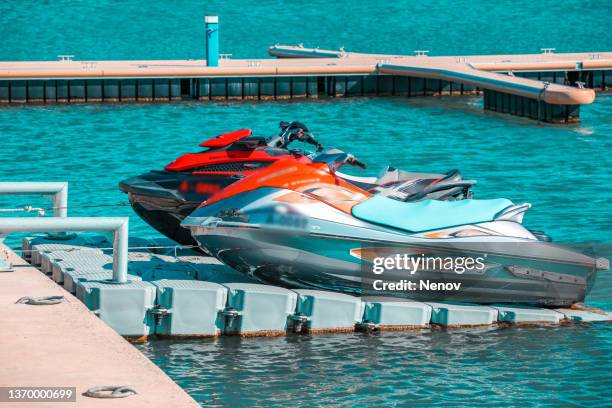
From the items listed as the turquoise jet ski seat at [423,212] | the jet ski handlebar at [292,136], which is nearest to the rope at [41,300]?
the turquoise jet ski seat at [423,212]

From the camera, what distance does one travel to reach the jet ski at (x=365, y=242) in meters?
14.3

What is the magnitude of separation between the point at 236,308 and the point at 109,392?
4.70 m

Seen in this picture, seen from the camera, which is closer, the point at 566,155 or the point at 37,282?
the point at 37,282

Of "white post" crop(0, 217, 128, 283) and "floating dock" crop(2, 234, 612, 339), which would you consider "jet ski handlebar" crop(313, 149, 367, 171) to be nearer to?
"floating dock" crop(2, 234, 612, 339)

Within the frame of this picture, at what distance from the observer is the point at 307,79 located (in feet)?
141

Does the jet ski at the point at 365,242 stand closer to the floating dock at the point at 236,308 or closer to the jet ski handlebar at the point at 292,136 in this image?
the floating dock at the point at 236,308

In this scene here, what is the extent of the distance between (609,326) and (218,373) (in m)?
4.64

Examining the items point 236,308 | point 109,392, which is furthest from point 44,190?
point 109,392

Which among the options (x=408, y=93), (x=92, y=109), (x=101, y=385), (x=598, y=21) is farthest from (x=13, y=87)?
(x=598, y=21)

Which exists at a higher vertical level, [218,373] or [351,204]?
[351,204]

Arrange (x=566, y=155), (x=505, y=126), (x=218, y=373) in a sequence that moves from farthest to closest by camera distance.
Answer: (x=505, y=126), (x=566, y=155), (x=218, y=373)

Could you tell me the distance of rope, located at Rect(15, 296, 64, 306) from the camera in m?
12.4

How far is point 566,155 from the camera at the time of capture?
106 ft

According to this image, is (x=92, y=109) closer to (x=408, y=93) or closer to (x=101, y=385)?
(x=408, y=93)
